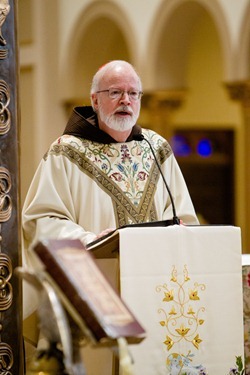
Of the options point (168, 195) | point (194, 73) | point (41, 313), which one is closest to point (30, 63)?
point (194, 73)

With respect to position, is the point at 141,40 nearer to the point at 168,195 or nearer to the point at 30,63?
the point at 30,63

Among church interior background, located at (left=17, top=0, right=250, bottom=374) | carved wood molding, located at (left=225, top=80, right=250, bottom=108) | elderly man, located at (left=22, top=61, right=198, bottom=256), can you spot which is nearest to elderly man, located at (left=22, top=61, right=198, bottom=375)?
elderly man, located at (left=22, top=61, right=198, bottom=256)

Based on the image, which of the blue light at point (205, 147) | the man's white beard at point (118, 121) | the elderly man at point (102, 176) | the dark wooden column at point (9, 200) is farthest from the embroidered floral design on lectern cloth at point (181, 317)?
the blue light at point (205, 147)

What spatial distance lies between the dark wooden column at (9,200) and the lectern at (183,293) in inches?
17.6

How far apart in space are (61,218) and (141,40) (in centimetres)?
845

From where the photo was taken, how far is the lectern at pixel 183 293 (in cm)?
407

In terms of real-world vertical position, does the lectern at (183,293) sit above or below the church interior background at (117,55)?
below

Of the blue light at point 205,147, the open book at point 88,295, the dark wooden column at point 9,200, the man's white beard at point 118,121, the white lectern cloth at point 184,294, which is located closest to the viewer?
the open book at point 88,295

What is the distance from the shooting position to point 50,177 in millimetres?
4613

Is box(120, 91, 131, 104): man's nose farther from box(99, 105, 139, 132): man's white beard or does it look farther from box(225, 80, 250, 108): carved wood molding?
box(225, 80, 250, 108): carved wood molding

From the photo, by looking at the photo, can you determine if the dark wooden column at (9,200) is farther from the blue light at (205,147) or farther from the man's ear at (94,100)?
the blue light at (205,147)

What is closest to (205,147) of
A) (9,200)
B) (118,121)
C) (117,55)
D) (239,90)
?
(117,55)

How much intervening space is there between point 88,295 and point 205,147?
517 inches

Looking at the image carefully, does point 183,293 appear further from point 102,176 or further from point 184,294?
point 102,176
